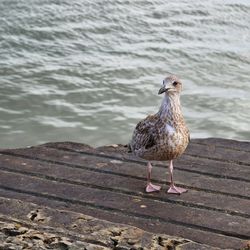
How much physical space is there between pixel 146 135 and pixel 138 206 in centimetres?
55

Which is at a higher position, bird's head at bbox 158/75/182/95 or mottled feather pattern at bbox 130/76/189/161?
bird's head at bbox 158/75/182/95

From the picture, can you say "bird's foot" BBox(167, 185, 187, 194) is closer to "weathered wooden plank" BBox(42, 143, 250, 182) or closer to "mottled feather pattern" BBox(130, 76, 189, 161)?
"mottled feather pattern" BBox(130, 76, 189, 161)

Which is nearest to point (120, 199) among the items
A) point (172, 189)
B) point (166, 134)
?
point (172, 189)

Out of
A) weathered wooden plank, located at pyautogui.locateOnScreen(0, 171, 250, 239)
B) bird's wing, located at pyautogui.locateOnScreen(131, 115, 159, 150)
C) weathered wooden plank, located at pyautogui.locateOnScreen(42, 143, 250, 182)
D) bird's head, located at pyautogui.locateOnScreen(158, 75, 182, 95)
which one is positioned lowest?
weathered wooden plank, located at pyautogui.locateOnScreen(0, 171, 250, 239)

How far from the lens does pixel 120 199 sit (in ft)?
16.2

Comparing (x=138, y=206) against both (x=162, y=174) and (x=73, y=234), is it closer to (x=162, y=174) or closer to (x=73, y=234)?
(x=162, y=174)

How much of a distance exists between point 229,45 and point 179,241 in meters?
8.12

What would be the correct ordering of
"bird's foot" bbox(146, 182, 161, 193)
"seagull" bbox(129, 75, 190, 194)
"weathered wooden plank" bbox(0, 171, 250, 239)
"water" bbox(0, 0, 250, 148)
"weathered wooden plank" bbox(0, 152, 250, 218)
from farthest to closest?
"water" bbox(0, 0, 250, 148), "bird's foot" bbox(146, 182, 161, 193), "seagull" bbox(129, 75, 190, 194), "weathered wooden plank" bbox(0, 152, 250, 218), "weathered wooden plank" bbox(0, 171, 250, 239)

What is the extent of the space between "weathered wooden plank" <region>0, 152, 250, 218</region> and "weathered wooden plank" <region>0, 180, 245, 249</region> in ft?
1.23

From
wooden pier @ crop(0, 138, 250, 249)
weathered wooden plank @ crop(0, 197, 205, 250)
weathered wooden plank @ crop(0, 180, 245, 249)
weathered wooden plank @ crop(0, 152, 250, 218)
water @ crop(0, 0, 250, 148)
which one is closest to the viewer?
weathered wooden plank @ crop(0, 197, 205, 250)

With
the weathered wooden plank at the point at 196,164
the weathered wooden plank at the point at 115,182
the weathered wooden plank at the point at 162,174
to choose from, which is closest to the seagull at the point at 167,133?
the weathered wooden plank at the point at 115,182

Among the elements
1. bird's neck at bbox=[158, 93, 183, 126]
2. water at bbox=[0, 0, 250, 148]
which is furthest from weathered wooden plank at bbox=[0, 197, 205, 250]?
water at bbox=[0, 0, 250, 148]

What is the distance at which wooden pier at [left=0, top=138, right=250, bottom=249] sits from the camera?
344 cm

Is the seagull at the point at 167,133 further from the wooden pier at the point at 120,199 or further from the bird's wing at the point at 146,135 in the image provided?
the wooden pier at the point at 120,199
